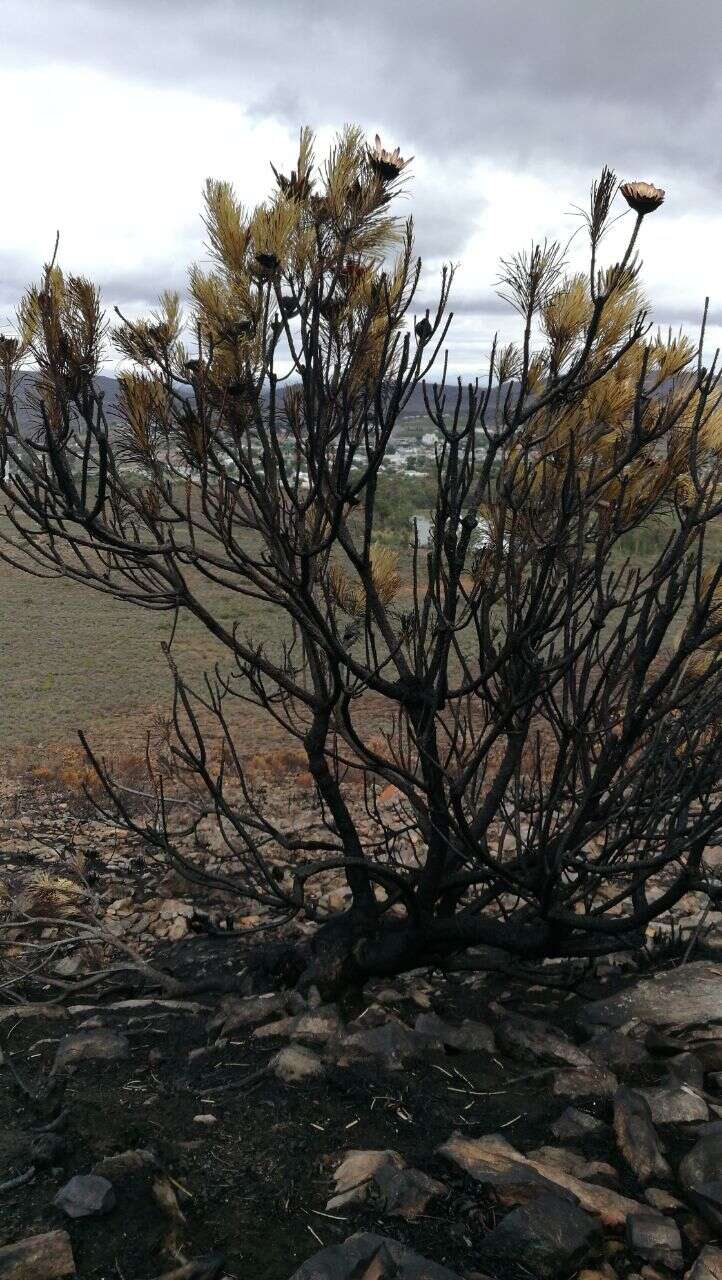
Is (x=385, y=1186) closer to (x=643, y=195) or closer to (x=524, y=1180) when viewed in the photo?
(x=524, y=1180)

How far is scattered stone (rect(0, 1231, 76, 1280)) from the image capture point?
79.0 inches

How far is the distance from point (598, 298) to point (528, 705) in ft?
4.10

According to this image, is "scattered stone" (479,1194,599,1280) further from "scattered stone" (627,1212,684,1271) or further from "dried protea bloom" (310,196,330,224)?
"dried protea bloom" (310,196,330,224)

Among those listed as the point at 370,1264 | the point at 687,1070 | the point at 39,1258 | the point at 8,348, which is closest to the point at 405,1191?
the point at 370,1264

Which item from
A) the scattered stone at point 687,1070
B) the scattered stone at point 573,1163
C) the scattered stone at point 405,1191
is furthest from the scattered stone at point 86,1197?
the scattered stone at point 687,1070

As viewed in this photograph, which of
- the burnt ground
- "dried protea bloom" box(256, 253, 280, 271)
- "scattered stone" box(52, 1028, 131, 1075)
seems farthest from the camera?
"scattered stone" box(52, 1028, 131, 1075)

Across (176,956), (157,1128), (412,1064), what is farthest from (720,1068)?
(176,956)

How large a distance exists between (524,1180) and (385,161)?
108 inches

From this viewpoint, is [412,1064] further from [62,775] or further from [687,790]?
[62,775]

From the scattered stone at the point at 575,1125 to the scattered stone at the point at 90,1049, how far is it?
4.57ft

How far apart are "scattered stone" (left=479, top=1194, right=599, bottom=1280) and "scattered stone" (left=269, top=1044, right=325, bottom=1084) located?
0.86 meters

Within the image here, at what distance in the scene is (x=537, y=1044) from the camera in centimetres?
302

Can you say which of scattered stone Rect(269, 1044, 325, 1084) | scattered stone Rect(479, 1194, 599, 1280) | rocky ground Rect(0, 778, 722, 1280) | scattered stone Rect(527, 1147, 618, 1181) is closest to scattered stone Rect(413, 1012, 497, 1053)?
rocky ground Rect(0, 778, 722, 1280)

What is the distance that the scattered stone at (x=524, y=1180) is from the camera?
2178 mm
